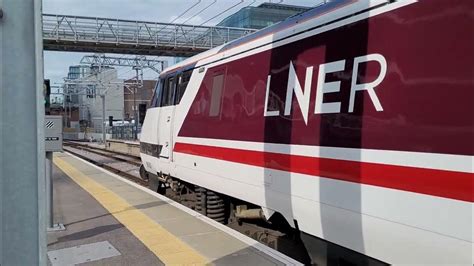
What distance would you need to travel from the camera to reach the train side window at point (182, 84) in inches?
349

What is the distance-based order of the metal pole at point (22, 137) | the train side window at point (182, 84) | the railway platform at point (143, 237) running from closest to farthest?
1. the metal pole at point (22, 137)
2. the railway platform at point (143, 237)
3. the train side window at point (182, 84)

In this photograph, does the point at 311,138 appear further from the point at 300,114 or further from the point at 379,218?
the point at 379,218

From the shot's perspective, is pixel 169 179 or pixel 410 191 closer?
pixel 410 191

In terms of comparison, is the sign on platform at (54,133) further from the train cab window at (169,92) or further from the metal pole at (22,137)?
the metal pole at (22,137)

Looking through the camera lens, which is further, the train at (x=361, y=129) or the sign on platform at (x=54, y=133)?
the sign on platform at (x=54, y=133)

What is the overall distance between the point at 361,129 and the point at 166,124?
606 cm

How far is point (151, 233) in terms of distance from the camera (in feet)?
22.6

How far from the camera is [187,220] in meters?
7.68

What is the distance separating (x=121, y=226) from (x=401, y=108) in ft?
16.6

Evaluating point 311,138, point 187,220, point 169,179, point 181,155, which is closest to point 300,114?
point 311,138

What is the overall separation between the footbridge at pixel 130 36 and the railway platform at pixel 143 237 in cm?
2846

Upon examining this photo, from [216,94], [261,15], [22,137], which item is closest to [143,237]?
[216,94]

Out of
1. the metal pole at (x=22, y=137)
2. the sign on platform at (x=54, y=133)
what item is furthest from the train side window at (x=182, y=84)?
the metal pole at (x=22, y=137)

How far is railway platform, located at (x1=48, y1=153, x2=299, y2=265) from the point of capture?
5602 millimetres
